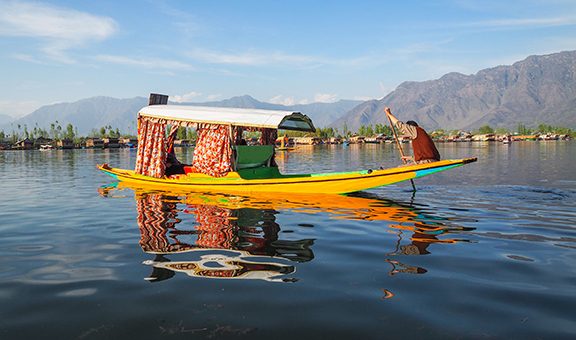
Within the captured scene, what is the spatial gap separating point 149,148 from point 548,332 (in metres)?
15.5

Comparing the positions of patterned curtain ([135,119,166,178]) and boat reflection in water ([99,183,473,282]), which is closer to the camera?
boat reflection in water ([99,183,473,282])

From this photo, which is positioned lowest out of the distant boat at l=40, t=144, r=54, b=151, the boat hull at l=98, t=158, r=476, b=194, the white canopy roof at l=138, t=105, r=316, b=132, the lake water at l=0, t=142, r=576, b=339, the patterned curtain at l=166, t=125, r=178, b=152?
the lake water at l=0, t=142, r=576, b=339

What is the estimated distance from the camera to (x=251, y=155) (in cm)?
1574

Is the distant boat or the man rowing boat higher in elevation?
the distant boat

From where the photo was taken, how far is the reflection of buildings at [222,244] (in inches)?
256

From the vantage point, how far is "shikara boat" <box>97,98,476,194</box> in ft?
47.3

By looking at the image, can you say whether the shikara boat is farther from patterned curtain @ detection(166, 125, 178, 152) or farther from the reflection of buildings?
the reflection of buildings

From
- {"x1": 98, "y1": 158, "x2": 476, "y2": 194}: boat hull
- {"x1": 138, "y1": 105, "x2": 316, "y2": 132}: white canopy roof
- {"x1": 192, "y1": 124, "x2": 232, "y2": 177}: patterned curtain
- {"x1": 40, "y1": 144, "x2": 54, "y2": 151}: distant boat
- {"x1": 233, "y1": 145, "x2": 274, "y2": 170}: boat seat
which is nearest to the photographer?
{"x1": 98, "y1": 158, "x2": 476, "y2": 194}: boat hull

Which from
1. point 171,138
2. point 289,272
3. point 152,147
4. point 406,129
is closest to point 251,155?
point 171,138

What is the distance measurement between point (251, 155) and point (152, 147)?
4.39m

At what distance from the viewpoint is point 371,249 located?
781 centimetres

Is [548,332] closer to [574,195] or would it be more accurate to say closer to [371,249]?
[371,249]

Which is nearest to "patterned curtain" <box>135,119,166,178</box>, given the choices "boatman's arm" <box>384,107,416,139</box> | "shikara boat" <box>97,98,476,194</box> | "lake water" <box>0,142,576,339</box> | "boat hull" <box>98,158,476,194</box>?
"shikara boat" <box>97,98,476,194</box>

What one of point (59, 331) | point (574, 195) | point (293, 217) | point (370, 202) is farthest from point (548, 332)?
point (574, 195)
